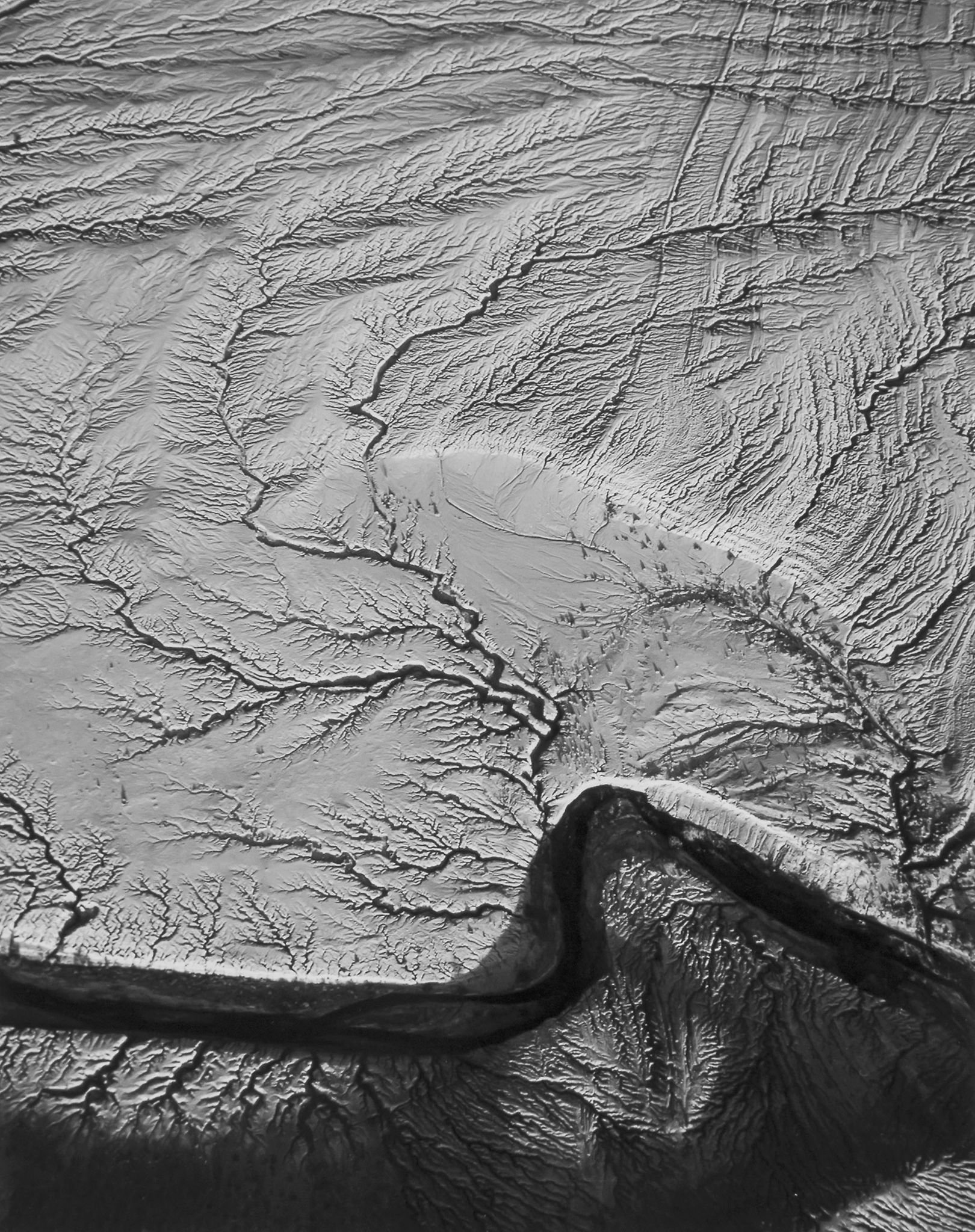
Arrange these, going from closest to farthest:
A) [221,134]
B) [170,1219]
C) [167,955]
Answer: [170,1219], [167,955], [221,134]

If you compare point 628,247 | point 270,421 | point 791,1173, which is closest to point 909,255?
point 628,247

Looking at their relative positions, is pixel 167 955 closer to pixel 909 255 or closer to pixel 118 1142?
pixel 118 1142

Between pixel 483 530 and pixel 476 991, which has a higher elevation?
pixel 483 530

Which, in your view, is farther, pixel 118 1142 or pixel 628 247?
pixel 628 247

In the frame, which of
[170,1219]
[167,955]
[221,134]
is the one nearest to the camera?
[170,1219]

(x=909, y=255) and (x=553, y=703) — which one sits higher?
(x=909, y=255)

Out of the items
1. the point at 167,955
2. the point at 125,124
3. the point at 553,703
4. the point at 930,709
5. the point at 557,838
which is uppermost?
the point at 125,124

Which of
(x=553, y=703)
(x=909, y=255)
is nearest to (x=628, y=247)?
(x=909, y=255)
